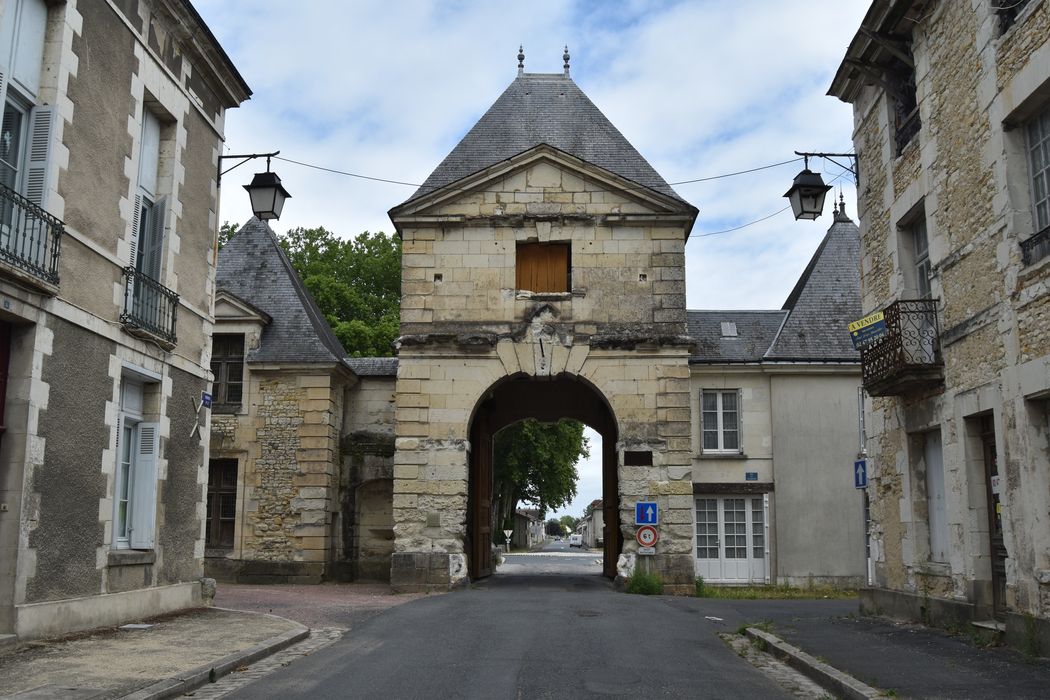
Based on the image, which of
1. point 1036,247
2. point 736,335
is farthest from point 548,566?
point 1036,247

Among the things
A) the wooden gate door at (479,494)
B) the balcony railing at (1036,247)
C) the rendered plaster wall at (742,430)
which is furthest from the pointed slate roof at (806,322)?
the balcony railing at (1036,247)

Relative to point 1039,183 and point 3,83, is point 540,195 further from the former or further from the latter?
point 3,83

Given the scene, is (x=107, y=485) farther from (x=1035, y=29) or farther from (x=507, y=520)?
(x=507, y=520)

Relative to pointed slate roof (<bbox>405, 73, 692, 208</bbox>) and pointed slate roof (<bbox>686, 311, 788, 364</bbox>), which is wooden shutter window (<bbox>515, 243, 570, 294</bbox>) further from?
pointed slate roof (<bbox>686, 311, 788, 364</bbox>)

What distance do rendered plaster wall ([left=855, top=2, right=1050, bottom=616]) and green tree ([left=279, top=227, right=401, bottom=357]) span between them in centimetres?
2116

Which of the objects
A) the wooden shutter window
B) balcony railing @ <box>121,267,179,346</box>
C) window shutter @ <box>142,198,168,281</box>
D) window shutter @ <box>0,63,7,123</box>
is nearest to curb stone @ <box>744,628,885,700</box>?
balcony railing @ <box>121,267,179,346</box>

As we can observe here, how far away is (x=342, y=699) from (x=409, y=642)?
303cm

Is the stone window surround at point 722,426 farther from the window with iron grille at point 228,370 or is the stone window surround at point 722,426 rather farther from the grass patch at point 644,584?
the window with iron grille at point 228,370

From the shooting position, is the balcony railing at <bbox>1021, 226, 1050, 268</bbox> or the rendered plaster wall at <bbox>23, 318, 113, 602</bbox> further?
the rendered plaster wall at <bbox>23, 318, 113, 602</bbox>

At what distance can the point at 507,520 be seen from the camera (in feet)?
138

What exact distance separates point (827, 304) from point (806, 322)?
850 millimetres

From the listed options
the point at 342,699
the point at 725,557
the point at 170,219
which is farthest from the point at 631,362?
the point at 342,699

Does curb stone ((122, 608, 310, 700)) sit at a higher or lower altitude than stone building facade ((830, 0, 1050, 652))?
lower

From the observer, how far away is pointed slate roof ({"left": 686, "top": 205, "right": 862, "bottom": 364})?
2116cm
